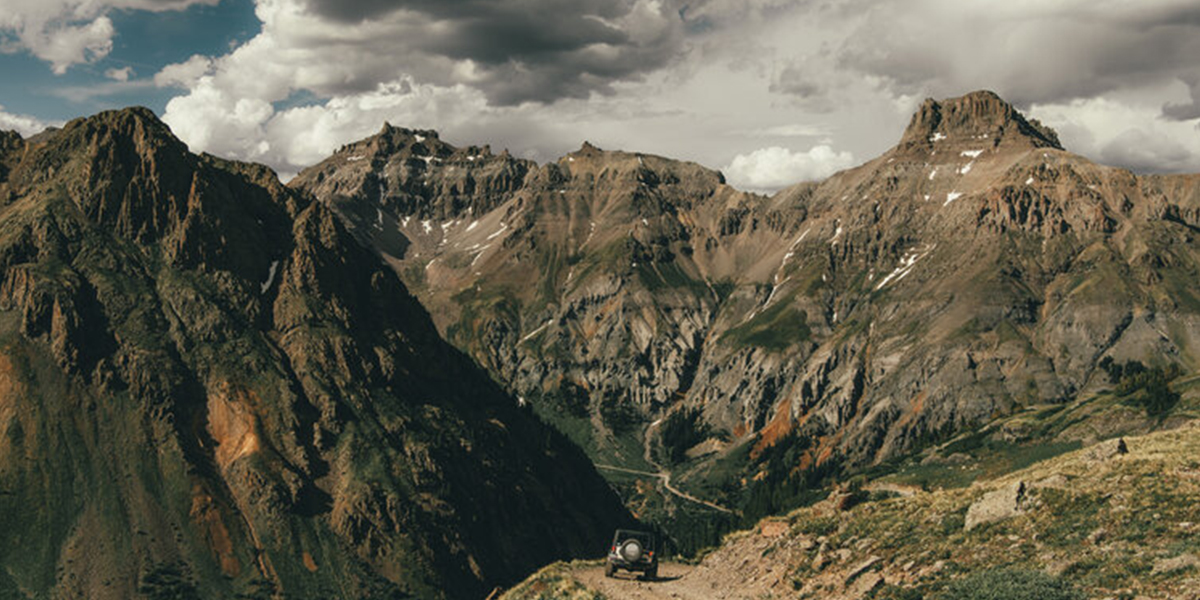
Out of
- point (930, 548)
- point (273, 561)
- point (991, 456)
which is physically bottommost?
point (273, 561)

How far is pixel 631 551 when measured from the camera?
6222cm

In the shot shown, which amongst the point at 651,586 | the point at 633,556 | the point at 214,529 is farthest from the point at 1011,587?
the point at 214,529

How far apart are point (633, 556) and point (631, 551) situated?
0.43 meters

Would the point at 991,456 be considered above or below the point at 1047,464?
below

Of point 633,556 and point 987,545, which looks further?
point 633,556

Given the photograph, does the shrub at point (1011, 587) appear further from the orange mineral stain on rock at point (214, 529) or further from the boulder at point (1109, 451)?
the orange mineral stain on rock at point (214, 529)

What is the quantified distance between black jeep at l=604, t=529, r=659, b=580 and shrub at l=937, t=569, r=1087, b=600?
2453 cm

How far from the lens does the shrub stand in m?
38.9

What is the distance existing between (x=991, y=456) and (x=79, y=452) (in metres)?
203

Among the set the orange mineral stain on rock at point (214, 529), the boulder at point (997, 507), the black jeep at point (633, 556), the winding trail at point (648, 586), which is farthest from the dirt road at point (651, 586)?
the orange mineral stain on rock at point (214, 529)

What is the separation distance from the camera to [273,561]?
196750 mm

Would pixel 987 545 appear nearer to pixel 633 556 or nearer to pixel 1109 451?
pixel 1109 451

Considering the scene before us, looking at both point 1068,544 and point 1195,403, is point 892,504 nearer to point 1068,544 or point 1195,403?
point 1068,544

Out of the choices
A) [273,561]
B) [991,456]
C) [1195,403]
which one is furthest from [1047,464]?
[273,561]
